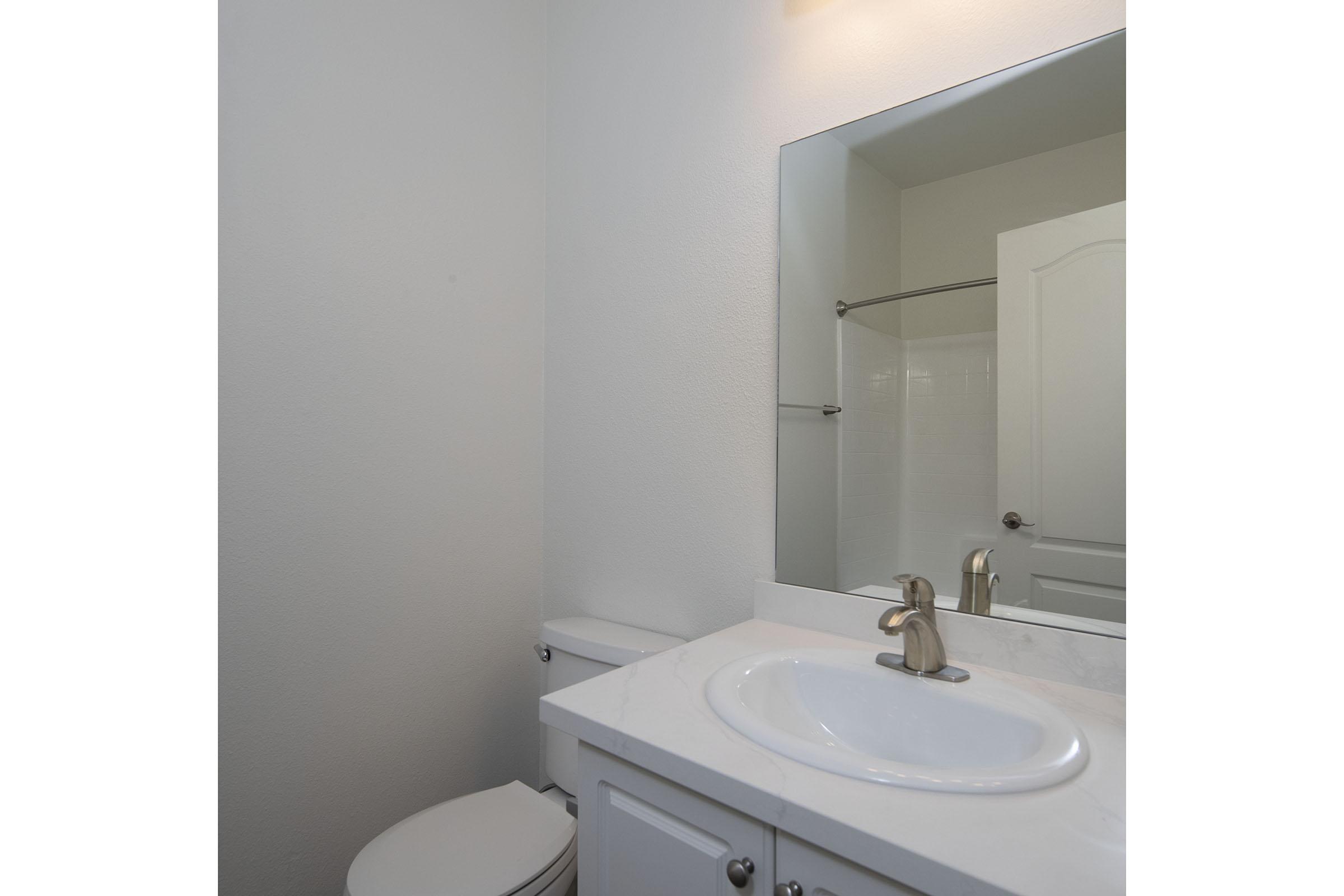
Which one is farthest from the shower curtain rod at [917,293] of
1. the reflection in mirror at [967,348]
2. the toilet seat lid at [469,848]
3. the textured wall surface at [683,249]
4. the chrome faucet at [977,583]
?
the toilet seat lid at [469,848]

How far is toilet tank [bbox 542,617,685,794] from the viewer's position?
1541 millimetres

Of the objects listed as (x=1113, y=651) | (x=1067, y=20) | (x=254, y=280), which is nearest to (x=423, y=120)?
(x=254, y=280)

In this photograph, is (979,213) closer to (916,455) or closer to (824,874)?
(916,455)

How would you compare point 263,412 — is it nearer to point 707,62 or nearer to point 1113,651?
point 707,62

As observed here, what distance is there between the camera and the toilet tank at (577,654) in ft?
5.06

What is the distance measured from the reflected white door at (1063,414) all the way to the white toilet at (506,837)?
0.81 metres

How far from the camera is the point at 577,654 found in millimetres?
1620

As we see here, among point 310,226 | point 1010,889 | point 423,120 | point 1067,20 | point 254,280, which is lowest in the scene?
point 1010,889

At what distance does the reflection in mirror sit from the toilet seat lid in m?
0.71

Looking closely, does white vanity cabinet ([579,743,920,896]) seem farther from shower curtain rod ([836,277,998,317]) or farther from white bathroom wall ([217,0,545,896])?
shower curtain rod ([836,277,998,317])

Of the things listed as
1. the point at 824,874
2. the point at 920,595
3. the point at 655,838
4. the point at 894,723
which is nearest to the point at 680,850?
the point at 655,838

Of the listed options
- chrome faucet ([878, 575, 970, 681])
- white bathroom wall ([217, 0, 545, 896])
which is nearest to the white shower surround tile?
chrome faucet ([878, 575, 970, 681])
